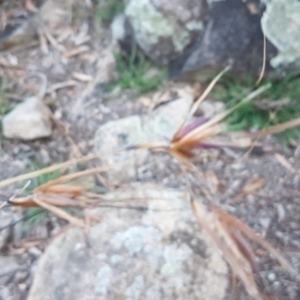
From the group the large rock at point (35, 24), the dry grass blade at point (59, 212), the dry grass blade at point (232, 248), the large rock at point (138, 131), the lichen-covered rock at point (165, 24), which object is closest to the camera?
the dry grass blade at point (232, 248)

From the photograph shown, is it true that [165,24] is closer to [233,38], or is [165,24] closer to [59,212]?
[233,38]

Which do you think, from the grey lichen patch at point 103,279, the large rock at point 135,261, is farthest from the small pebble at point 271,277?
the grey lichen patch at point 103,279

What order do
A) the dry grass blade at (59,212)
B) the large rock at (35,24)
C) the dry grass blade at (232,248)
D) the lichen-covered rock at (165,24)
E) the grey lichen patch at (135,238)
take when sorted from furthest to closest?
the large rock at (35,24)
the lichen-covered rock at (165,24)
the grey lichen patch at (135,238)
the dry grass blade at (59,212)
the dry grass blade at (232,248)

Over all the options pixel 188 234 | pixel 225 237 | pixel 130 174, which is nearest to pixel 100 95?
pixel 130 174

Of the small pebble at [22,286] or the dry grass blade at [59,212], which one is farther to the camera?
the small pebble at [22,286]

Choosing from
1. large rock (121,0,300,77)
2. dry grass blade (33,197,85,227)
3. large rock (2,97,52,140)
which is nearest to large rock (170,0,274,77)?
large rock (121,0,300,77)

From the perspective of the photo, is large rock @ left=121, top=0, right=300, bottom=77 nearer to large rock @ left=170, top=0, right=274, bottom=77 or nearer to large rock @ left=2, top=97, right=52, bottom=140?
large rock @ left=170, top=0, right=274, bottom=77

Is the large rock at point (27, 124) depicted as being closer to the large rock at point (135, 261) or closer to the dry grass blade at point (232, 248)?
the large rock at point (135, 261)
